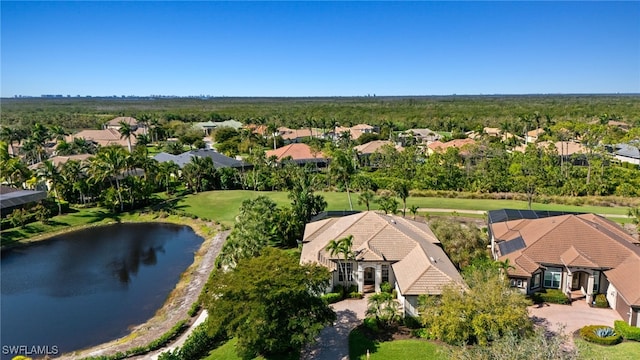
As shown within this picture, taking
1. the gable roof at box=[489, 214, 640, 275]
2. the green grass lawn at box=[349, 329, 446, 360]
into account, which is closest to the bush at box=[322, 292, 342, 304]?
the green grass lawn at box=[349, 329, 446, 360]

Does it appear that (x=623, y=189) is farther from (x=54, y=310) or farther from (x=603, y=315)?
(x=54, y=310)

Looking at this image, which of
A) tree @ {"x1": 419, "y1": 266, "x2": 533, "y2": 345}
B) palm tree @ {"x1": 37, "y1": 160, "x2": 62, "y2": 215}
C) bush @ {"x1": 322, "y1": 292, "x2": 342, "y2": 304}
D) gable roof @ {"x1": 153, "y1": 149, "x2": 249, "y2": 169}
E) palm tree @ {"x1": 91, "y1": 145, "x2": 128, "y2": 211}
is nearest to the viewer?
tree @ {"x1": 419, "y1": 266, "x2": 533, "y2": 345}

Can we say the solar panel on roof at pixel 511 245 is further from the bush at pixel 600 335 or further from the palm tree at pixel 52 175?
the palm tree at pixel 52 175

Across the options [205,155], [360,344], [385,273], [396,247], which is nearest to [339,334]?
[360,344]

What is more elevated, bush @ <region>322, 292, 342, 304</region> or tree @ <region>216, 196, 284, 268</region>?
tree @ <region>216, 196, 284, 268</region>

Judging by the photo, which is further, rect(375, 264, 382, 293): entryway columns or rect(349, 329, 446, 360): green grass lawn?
rect(375, 264, 382, 293): entryway columns

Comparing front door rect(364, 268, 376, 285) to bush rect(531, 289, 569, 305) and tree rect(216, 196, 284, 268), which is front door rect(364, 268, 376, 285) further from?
bush rect(531, 289, 569, 305)

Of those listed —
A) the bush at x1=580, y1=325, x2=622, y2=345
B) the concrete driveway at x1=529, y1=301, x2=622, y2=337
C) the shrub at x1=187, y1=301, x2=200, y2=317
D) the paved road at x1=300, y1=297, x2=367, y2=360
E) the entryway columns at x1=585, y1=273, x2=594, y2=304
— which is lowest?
the shrub at x1=187, y1=301, x2=200, y2=317
